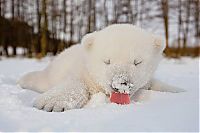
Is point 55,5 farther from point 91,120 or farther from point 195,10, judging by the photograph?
point 91,120

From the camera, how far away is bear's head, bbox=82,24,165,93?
2.37m

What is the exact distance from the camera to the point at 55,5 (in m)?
20.4

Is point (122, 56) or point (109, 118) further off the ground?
point (122, 56)

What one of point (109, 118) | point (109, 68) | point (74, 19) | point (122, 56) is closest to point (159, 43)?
point (122, 56)

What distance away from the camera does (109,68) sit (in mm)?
2441

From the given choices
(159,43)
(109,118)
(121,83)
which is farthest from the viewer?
(159,43)

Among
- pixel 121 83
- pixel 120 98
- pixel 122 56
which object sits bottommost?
pixel 120 98

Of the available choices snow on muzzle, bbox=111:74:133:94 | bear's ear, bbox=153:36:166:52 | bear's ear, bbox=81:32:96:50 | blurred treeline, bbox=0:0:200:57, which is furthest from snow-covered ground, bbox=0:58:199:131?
blurred treeline, bbox=0:0:200:57

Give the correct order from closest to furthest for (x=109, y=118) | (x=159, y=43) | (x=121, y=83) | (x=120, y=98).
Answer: (x=109, y=118) → (x=121, y=83) → (x=120, y=98) → (x=159, y=43)

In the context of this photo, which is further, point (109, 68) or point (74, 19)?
point (74, 19)

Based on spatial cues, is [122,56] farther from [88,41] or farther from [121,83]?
[88,41]

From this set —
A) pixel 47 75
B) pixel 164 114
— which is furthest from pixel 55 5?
pixel 164 114

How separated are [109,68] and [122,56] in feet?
0.47

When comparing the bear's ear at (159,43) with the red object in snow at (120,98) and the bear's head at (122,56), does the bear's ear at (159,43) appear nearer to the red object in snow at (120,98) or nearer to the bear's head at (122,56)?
the bear's head at (122,56)
